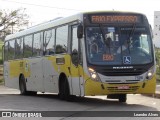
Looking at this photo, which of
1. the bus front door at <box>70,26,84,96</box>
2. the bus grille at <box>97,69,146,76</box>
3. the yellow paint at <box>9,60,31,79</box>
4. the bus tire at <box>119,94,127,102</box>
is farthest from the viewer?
the yellow paint at <box>9,60,31,79</box>

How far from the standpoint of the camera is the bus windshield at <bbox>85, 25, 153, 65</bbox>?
637 inches

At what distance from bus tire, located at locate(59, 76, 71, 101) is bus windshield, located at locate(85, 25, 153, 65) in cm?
225

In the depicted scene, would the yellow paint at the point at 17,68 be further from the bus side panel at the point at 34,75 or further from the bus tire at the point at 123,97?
the bus tire at the point at 123,97

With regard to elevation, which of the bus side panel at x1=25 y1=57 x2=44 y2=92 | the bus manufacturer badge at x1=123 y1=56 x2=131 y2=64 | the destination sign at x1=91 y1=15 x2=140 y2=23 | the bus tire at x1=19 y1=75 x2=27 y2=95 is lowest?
the bus tire at x1=19 y1=75 x2=27 y2=95

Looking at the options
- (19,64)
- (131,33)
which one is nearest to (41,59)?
(19,64)

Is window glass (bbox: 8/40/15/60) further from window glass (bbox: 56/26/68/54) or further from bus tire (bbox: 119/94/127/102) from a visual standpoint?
bus tire (bbox: 119/94/127/102)

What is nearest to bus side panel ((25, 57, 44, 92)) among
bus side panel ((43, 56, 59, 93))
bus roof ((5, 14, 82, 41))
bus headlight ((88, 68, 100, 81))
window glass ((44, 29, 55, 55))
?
bus side panel ((43, 56, 59, 93))

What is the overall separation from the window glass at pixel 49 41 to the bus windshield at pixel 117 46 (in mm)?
3486

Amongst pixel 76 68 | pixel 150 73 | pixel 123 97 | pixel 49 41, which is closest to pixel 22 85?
pixel 49 41

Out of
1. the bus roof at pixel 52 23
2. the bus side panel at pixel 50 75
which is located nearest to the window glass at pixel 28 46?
the bus roof at pixel 52 23

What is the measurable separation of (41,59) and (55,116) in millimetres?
7891

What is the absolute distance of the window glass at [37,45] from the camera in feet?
70.2

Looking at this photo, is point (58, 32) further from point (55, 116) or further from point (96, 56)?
point (55, 116)

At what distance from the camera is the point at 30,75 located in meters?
23.1
